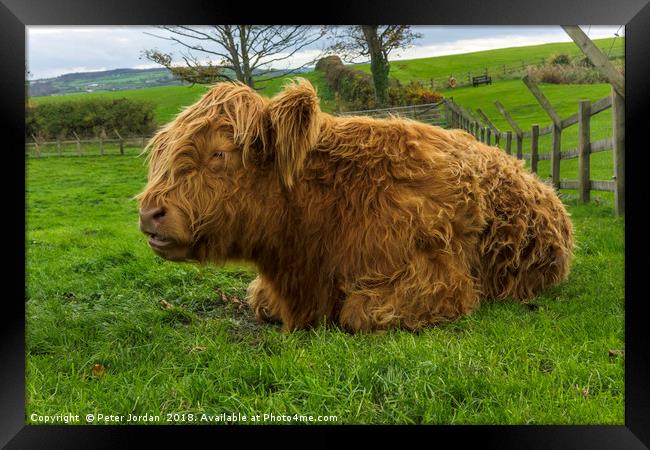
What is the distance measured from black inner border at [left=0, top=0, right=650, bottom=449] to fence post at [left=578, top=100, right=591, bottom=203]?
1148mm

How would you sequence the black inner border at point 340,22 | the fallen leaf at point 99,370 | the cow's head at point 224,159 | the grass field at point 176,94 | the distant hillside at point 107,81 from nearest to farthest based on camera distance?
the black inner border at point 340,22 → the fallen leaf at point 99,370 → the distant hillside at point 107,81 → the cow's head at point 224,159 → the grass field at point 176,94

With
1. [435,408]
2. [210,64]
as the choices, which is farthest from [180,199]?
[435,408]

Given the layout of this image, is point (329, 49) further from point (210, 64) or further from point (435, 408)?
point (435, 408)

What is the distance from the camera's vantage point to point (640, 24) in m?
2.85

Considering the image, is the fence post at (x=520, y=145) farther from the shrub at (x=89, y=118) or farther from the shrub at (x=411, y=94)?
the shrub at (x=89, y=118)

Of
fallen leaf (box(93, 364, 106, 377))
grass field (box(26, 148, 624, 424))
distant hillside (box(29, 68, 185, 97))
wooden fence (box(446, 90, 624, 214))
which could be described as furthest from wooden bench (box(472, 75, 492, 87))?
fallen leaf (box(93, 364, 106, 377))

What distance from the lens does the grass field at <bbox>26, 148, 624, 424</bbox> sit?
8.88 feet

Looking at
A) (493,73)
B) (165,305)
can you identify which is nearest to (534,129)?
(493,73)

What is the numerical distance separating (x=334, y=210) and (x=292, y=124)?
1.87 feet

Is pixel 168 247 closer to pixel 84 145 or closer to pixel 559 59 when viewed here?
pixel 84 145

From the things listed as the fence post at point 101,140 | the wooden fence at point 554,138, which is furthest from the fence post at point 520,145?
the fence post at point 101,140

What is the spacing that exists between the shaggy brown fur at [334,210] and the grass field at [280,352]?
244 mm

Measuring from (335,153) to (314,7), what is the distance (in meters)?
1.16

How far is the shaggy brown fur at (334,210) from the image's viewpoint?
3.46 metres
